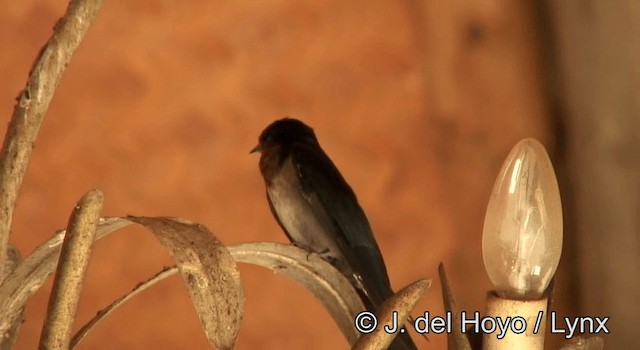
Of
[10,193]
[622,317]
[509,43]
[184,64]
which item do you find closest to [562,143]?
[509,43]

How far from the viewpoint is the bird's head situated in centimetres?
111

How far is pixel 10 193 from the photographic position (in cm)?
33

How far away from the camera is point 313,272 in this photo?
0.48 meters

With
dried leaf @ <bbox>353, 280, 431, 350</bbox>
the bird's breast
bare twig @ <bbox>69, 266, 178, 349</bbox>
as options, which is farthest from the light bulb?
the bird's breast

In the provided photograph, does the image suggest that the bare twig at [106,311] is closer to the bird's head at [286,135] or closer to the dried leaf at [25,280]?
the dried leaf at [25,280]

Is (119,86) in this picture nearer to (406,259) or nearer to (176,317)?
(176,317)

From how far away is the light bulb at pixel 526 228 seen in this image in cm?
43

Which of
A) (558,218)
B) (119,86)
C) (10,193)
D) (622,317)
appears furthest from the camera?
(119,86)

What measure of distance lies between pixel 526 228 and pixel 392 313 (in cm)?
11

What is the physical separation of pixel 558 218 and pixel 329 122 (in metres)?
1.00

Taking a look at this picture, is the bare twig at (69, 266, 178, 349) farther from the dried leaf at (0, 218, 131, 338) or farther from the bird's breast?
the bird's breast

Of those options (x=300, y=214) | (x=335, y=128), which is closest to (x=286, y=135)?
(x=300, y=214)

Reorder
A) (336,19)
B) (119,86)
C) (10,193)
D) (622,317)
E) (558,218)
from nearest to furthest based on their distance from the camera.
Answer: (10,193) < (558,218) < (622,317) < (119,86) < (336,19)

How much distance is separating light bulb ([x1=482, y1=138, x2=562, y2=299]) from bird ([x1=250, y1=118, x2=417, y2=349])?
1.36ft
